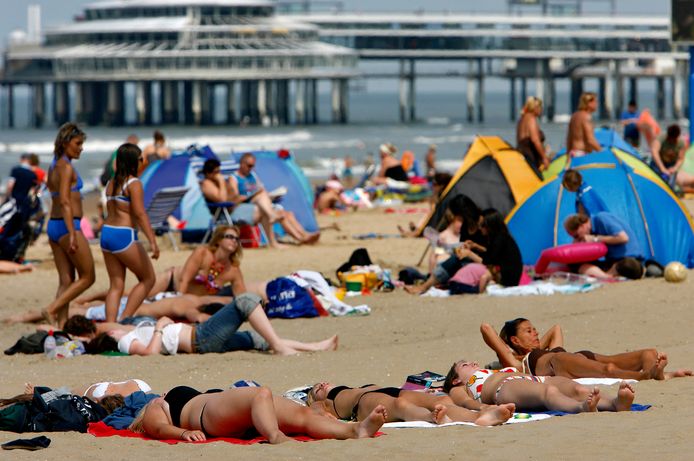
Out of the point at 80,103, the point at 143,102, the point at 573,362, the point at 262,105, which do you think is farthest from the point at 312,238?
the point at 80,103

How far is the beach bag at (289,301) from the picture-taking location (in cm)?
927

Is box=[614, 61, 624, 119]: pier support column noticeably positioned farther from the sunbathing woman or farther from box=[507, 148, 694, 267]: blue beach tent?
the sunbathing woman

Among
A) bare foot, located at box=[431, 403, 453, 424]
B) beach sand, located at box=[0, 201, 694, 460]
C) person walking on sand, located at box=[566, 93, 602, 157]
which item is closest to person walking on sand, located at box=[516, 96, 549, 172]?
person walking on sand, located at box=[566, 93, 602, 157]

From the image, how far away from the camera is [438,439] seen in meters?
5.51

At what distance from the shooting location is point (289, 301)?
30.5ft

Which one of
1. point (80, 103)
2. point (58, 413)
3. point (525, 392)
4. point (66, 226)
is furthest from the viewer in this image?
point (80, 103)

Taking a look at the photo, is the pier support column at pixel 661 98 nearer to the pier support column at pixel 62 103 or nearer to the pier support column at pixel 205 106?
the pier support column at pixel 205 106

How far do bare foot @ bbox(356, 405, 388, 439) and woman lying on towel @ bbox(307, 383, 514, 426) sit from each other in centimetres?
30

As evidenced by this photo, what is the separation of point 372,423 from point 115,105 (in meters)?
70.7

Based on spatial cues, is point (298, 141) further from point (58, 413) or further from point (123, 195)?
point (58, 413)

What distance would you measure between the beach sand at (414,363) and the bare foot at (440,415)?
9 centimetres

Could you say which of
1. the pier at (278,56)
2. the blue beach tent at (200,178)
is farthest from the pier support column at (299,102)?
the blue beach tent at (200,178)

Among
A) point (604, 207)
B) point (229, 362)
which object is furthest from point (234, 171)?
point (229, 362)

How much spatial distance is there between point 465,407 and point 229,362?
2.14 m
